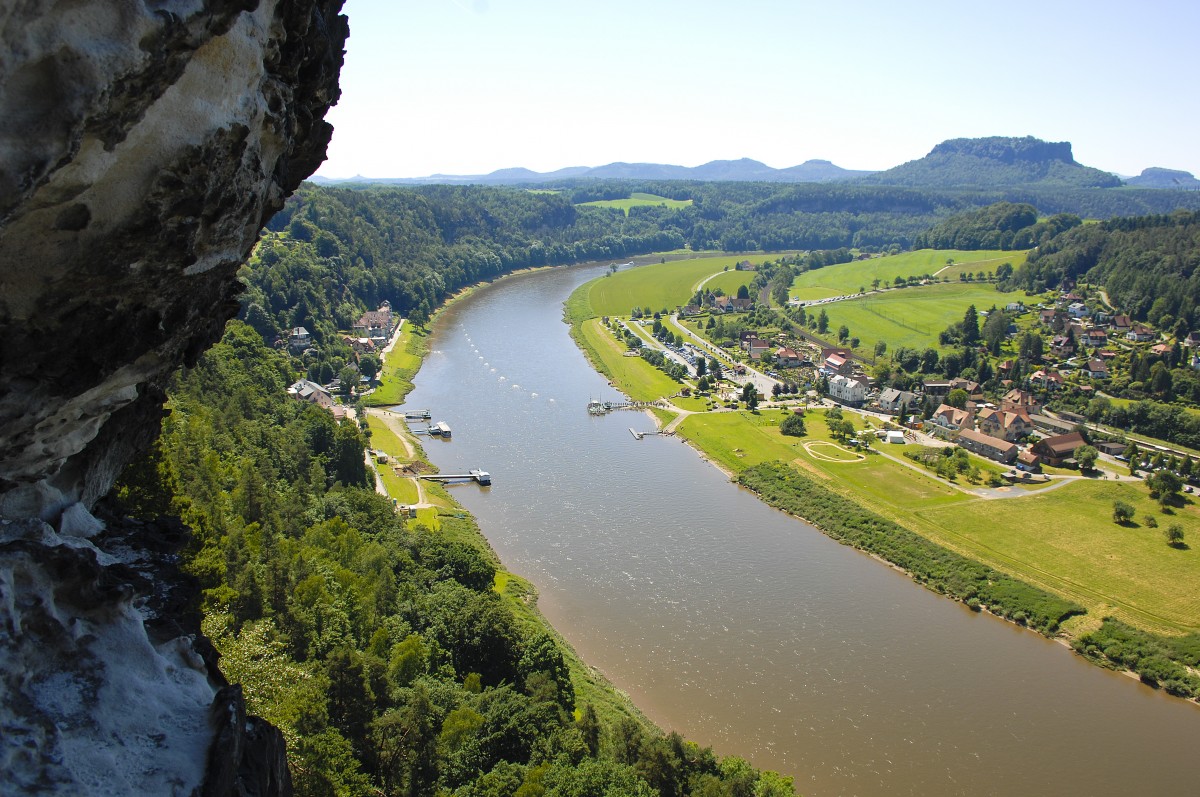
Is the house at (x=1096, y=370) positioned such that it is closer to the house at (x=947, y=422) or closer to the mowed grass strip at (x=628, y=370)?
the house at (x=947, y=422)

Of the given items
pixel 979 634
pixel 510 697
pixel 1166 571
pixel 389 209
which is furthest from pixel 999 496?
pixel 389 209

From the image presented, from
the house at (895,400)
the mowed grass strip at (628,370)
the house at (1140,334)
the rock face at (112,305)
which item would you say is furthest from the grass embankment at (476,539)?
the house at (1140,334)

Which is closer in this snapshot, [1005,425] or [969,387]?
[1005,425]

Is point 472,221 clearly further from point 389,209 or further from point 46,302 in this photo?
point 46,302

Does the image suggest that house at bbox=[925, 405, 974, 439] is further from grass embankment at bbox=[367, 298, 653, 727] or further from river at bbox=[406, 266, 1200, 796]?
grass embankment at bbox=[367, 298, 653, 727]

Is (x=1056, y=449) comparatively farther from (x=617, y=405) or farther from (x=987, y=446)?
(x=617, y=405)

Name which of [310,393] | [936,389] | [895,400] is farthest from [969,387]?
[310,393]
